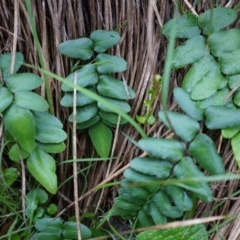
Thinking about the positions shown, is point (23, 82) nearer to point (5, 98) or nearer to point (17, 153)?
point (5, 98)

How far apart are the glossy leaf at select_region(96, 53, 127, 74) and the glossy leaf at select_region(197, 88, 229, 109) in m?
0.19

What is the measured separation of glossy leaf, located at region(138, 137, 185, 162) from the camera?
1.04 m

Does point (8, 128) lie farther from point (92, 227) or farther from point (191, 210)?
point (191, 210)

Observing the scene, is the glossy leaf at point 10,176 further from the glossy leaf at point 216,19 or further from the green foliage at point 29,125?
the glossy leaf at point 216,19

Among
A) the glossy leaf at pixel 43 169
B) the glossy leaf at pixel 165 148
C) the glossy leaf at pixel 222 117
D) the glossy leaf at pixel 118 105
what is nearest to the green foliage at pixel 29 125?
the glossy leaf at pixel 43 169

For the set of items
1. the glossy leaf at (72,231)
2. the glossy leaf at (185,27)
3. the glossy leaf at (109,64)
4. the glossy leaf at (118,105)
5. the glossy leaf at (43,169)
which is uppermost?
the glossy leaf at (185,27)

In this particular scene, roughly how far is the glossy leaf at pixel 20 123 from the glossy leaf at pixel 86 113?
0.31 ft

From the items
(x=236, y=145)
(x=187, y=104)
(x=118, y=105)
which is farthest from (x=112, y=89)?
(x=236, y=145)

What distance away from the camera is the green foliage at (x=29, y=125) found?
112cm

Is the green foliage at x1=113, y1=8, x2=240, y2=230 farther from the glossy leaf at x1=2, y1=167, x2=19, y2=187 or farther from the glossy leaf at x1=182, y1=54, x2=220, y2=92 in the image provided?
the glossy leaf at x1=2, y1=167, x2=19, y2=187

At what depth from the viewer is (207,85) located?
1097 mm

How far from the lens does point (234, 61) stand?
110 cm

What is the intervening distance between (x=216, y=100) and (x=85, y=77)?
284 mm

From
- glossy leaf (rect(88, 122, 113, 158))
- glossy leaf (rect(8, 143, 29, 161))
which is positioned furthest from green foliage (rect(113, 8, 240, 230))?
glossy leaf (rect(8, 143, 29, 161))
